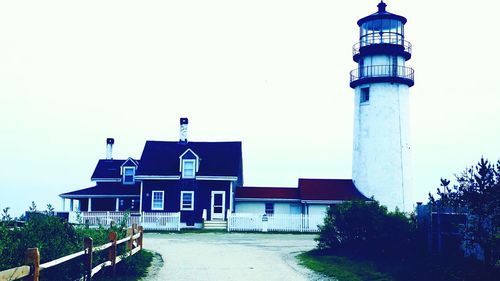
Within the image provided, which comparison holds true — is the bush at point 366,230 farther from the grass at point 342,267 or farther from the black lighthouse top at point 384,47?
the black lighthouse top at point 384,47

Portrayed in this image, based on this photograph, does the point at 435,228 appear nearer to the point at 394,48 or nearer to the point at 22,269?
the point at 22,269

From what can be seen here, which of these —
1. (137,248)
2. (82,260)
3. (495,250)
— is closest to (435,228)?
(495,250)

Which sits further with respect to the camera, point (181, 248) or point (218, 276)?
point (181, 248)

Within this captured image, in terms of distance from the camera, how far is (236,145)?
134ft

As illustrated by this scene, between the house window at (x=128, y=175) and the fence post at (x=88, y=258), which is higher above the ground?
the house window at (x=128, y=175)

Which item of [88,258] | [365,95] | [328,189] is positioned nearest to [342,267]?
[88,258]

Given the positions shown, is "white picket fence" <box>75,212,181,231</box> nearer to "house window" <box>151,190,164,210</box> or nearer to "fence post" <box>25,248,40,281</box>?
"house window" <box>151,190,164,210</box>

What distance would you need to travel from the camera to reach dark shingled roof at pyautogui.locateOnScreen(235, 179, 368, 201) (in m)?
36.3

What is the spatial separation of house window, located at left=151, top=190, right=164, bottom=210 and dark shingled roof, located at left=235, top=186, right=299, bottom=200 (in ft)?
17.1

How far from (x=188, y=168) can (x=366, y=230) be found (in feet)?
67.4

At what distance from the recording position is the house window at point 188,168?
37844 millimetres

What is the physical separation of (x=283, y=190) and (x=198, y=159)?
647cm

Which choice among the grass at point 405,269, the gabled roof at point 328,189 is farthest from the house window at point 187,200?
the grass at point 405,269

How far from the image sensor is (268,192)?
38.9m
